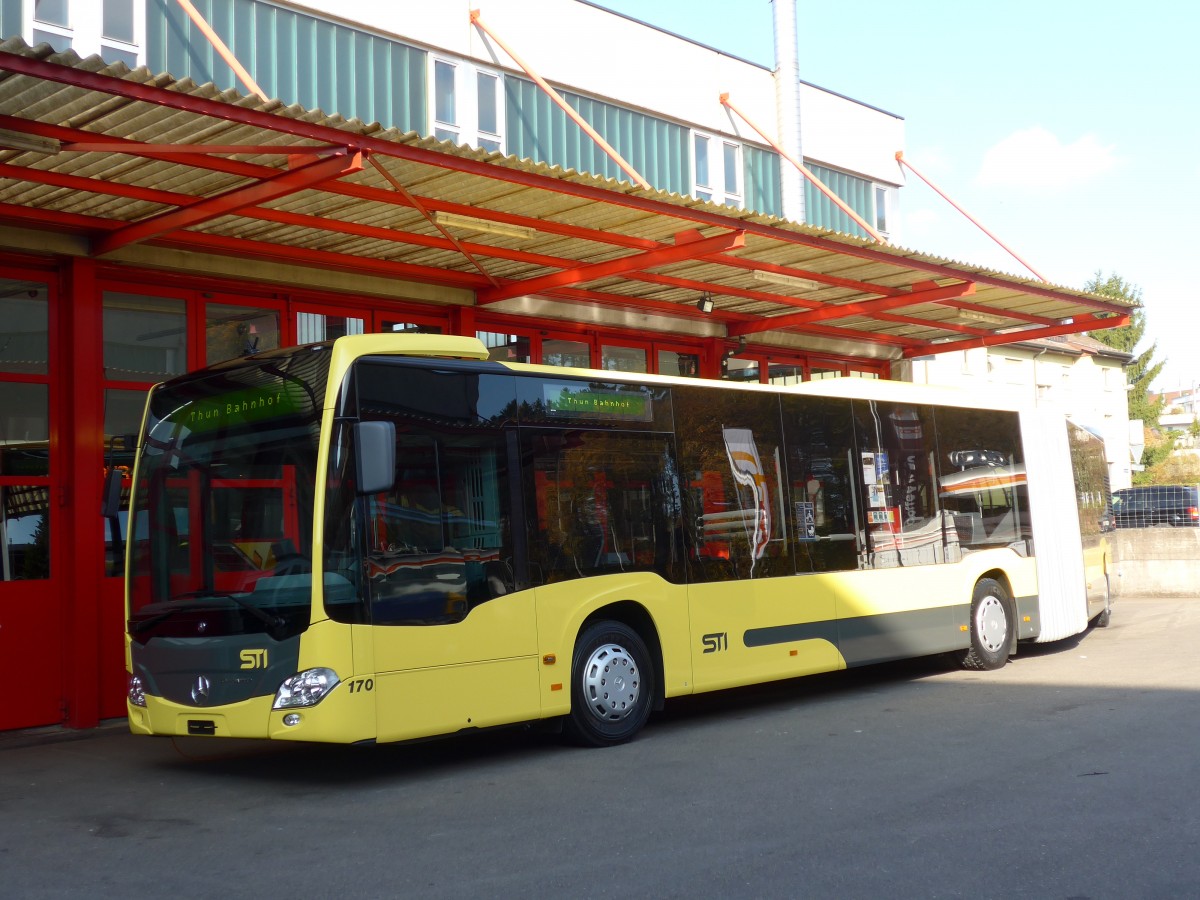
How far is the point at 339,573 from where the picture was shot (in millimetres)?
8070

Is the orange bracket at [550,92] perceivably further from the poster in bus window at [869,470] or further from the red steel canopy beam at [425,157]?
the poster in bus window at [869,470]

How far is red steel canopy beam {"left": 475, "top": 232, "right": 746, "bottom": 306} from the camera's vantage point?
1198cm

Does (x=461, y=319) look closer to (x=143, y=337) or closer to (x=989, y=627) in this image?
(x=143, y=337)

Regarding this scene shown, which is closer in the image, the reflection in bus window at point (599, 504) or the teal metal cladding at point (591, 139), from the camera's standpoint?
the reflection in bus window at point (599, 504)

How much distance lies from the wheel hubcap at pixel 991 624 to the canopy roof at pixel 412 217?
358 centimetres

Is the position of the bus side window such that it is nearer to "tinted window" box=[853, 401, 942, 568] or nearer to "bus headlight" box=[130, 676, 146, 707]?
"bus headlight" box=[130, 676, 146, 707]

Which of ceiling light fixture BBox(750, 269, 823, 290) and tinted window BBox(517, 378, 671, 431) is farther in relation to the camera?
ceiling light fixture BBox(750, 269, 823, 290)

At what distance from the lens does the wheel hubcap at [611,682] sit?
9.62 m

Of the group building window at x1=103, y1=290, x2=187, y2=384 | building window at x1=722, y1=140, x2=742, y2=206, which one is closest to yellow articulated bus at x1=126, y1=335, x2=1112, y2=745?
building window at x1=103, y1=290, x2=187, y2=384

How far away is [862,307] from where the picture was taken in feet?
51.8

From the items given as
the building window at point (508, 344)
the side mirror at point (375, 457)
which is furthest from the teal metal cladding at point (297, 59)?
the side mirror at point (375, 457)

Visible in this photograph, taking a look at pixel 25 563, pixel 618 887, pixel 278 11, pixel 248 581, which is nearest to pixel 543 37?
pixel 278 11

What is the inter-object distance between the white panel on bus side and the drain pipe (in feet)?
21.1

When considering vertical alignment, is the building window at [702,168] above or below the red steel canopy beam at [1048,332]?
above
